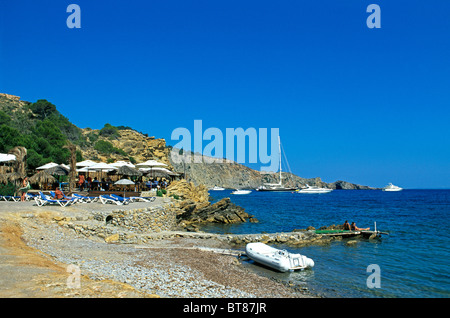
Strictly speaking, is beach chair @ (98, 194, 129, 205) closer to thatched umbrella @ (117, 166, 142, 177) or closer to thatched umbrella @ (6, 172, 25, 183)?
thatched umbrella @ (117, 166, 142, 177)

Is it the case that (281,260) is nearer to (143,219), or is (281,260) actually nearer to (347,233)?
(143,219)

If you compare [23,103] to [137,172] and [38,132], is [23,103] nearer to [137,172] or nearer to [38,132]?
[38,132]

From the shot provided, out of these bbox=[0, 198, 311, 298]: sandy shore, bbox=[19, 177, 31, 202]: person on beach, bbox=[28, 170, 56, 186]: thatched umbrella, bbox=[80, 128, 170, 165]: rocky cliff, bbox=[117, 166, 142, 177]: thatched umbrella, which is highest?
bbox=[80, 128, 170, 165]: rocky cliff

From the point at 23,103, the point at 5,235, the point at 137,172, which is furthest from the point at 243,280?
the point at 23,103

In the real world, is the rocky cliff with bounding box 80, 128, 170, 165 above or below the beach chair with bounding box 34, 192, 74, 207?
above

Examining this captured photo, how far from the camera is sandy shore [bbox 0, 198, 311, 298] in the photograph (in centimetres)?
636

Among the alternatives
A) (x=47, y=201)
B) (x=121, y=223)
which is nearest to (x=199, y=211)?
(x=121, y=223)

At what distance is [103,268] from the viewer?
9070 millimetres

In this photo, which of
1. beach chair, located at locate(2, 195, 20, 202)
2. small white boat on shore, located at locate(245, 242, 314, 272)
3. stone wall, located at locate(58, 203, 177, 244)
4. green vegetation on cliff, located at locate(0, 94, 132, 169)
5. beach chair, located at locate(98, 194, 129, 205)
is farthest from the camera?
green vegetation on cliff, located at locate(0, 94, 132, 169)

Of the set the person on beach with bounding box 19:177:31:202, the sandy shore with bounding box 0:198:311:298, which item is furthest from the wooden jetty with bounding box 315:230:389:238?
the person on beach with bounding box 19:177:31:202

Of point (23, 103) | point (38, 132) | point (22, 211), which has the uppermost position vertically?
point (23, 103)

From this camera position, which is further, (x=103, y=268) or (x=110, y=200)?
(x=110, y=200)

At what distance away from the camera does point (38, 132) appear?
39500mm

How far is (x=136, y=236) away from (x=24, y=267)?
28.3ft
